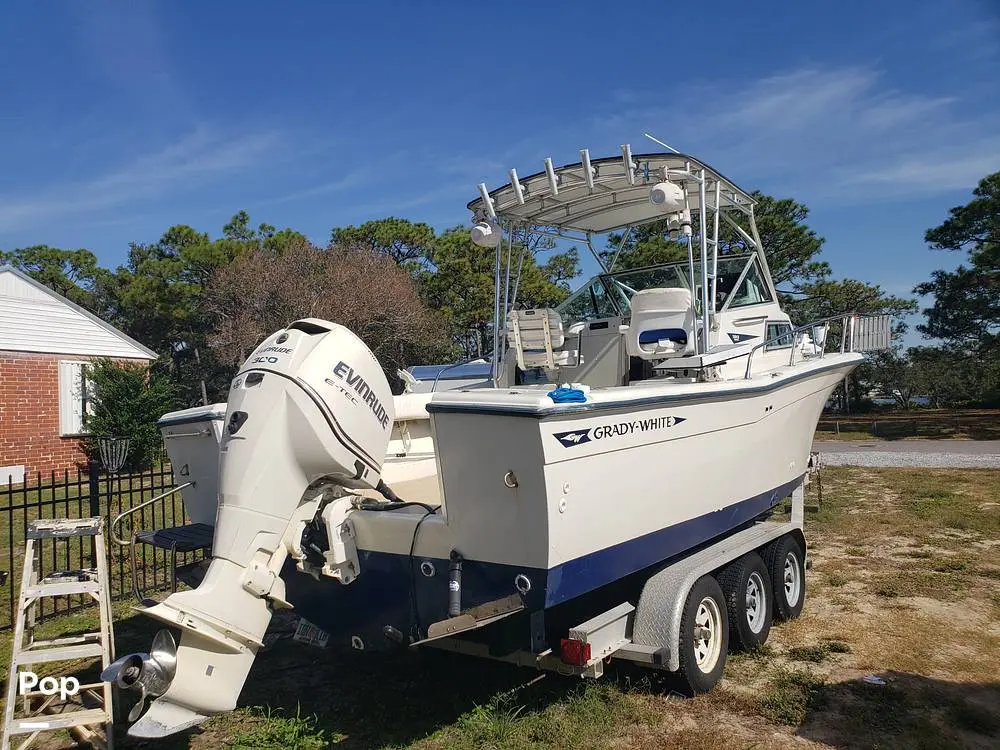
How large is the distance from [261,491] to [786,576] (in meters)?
4.06

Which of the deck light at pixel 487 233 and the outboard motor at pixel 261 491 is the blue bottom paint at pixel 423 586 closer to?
the outboard motor at pixel 261 491

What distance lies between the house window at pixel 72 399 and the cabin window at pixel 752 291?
45.7ft

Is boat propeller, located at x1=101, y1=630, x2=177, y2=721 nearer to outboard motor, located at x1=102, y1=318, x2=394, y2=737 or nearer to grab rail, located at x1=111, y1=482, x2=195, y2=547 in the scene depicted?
outboard motor, located at x1=102, y1=318, x2=394, y2=737

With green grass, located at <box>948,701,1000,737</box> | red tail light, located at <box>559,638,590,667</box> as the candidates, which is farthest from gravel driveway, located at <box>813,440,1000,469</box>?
red tail light, located at <box>559,638,590,667</box>

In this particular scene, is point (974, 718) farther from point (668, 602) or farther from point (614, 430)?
point (614, 430)

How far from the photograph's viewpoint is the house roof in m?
14.8

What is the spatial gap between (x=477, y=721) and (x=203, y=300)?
2394 cm

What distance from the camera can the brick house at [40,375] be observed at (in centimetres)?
1430

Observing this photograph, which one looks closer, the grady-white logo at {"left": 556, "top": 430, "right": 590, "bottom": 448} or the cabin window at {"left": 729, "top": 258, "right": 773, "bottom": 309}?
the grady-white logo at {"left": 556, "top": 430, "right": 590, "bottom": 448}

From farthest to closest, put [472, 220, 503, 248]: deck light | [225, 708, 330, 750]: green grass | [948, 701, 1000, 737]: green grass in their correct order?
[472, 220, 503, 248]: deck light → [225, 708, 330, 750]: green grass → [948, 701, 1000, 737]: green grass

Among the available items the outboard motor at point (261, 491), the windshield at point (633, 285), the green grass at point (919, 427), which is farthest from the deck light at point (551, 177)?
the green grass at point (919, 427)

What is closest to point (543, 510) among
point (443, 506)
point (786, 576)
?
point (443, 506)

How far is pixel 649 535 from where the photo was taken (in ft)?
12.7

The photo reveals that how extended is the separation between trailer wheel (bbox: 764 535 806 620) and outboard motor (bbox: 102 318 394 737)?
3.14 metres
